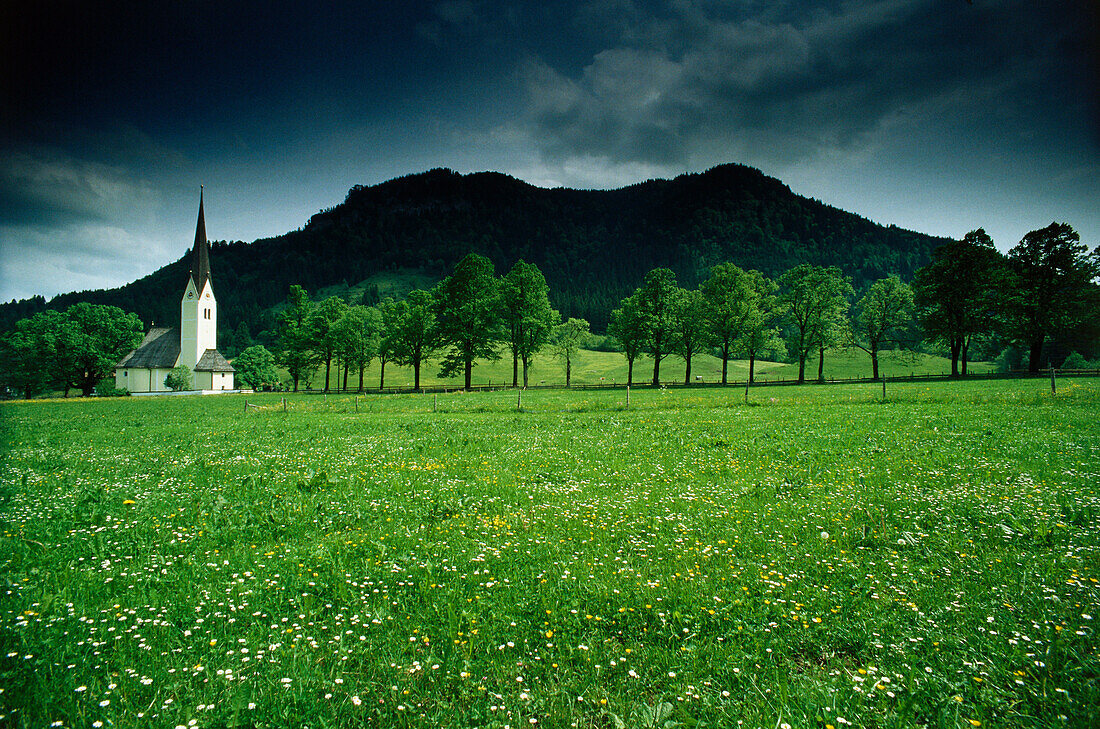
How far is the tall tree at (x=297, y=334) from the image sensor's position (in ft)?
263

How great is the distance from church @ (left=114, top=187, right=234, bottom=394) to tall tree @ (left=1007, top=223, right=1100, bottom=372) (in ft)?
452

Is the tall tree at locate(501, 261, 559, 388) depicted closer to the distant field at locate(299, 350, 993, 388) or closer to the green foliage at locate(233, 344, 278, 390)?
the distant field at locate(299, 350, 993, 388)

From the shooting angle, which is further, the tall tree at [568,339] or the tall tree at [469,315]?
the tall tree at [568,339]

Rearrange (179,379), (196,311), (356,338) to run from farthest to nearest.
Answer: (196,311)
(179,379)
(356,338)

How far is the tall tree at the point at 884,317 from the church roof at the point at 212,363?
126365 millimetres

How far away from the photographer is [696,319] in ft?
244

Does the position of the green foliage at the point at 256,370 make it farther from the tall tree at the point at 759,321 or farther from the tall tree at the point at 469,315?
the tall tree at the point at 759,321

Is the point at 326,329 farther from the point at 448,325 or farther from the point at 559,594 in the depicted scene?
the point at 559,594

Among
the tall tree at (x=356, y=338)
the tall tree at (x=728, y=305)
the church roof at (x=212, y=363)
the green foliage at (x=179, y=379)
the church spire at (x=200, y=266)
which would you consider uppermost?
the church spire at (x=200, y=266)

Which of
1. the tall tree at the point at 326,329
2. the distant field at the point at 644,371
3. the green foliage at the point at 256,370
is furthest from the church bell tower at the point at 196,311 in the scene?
the tall tree at the point at 326,329

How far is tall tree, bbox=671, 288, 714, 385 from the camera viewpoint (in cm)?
7331

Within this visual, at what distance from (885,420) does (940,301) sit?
5779 centimetres

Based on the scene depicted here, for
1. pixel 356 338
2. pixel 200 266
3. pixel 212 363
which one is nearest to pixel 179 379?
pixel 212 363

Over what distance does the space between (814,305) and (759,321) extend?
9249mm
